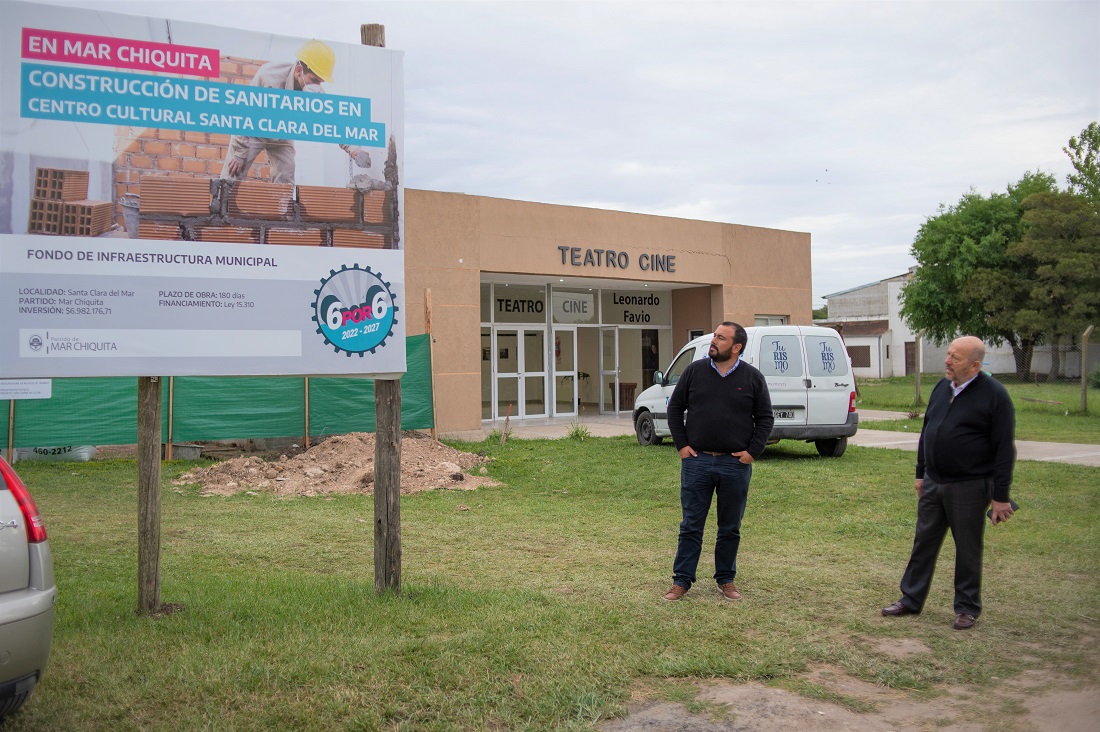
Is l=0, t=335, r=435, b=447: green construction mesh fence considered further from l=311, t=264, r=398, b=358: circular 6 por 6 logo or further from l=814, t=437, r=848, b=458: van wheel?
l=311, t=264, r=398, b=358: circular 6 por 6 logo

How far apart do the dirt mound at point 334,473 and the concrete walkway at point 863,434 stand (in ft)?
14.8

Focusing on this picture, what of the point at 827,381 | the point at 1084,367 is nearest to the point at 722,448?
the point at 827,381

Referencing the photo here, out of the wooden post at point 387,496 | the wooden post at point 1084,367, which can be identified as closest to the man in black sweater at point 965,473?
the wooden post at point 387,496

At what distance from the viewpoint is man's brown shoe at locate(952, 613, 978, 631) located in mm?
5520

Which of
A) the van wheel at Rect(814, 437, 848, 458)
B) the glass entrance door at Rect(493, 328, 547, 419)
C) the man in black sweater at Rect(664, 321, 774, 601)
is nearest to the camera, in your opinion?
the man in black sweater at Rect(664, 321, 774, 601)

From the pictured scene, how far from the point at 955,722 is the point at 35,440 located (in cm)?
1408

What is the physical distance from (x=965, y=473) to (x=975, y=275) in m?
45.9

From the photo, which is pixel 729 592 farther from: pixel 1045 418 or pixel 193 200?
pixel 1045 418

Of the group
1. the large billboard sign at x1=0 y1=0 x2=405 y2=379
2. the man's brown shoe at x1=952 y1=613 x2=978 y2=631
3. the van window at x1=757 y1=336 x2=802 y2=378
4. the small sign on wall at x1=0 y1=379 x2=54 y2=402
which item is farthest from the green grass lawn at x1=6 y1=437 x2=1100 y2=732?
the van window at x1=757 y1=336 x2=802 y2=378

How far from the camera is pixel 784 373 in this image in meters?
14.2

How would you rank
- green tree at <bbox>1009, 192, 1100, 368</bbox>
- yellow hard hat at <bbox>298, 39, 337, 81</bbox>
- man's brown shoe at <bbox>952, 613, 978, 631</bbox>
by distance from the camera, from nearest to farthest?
man's brown shoe at <bbox>952, 613, 978, 631</bbox>
yellow hard hat at <bbox>298, 39, 337, 81</bbox>
green tree at <bbox>1009, 192, 1100, 368</bbox>

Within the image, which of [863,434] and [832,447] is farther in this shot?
[863,434]

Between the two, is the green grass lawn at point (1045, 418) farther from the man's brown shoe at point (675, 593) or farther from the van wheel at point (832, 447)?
the man's brown shoe at point (675, 593)

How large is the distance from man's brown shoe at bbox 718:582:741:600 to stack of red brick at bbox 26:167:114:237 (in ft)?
14.8
